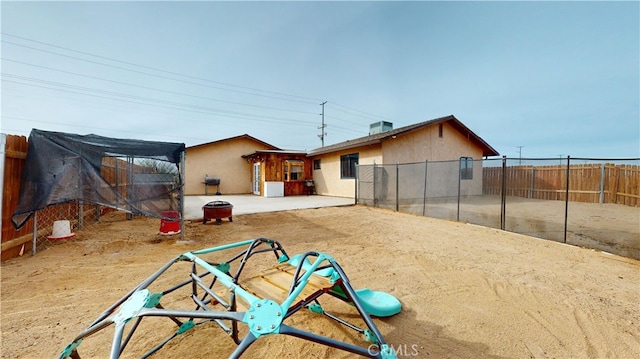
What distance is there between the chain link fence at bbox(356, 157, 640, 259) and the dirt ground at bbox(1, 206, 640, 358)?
205 cm

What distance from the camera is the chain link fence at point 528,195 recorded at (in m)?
6.41

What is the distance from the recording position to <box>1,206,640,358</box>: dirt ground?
1.97 metres

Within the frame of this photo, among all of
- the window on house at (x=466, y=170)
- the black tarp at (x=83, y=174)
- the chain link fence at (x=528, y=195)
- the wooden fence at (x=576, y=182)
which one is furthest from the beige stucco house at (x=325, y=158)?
the black tarp at (x=83, y=174)

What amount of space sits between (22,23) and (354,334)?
36.0 feet

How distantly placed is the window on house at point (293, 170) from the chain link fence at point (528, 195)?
18.2ft

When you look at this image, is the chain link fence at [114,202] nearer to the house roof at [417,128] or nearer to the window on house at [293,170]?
the house roof at [417,128]

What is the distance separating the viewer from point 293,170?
1639cm

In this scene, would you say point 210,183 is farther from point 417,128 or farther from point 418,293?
point 418,293

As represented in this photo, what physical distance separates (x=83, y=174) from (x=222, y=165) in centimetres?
1387

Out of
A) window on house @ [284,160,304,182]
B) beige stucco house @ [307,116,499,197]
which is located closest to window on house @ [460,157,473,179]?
beige stucco house @ [307,116,499,197]

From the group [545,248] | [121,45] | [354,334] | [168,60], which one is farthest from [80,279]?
[168,60]

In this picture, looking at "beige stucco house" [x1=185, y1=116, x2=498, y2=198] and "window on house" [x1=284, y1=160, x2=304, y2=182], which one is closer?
"beige stucco house" [x1=185, y1=116, x2=498, y2=198]

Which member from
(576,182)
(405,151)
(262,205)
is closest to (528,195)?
(576,182)

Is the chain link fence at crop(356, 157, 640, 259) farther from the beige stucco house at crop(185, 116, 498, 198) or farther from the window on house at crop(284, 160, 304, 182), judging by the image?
the window on house at crop(284, 160, 304, 182)
